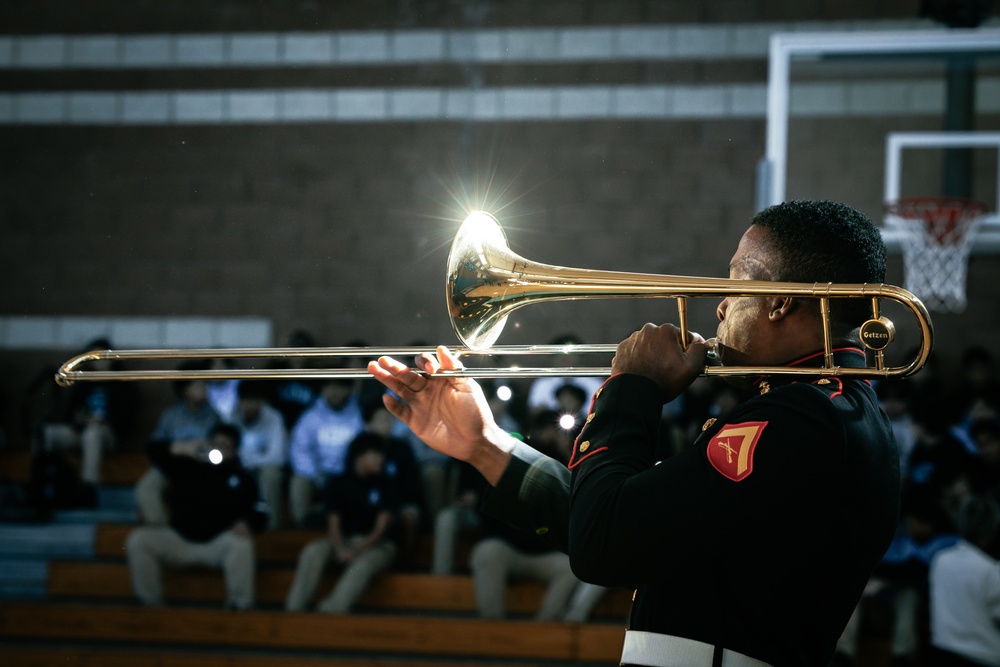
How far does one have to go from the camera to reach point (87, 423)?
6.91m

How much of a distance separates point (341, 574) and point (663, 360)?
4.62 meters

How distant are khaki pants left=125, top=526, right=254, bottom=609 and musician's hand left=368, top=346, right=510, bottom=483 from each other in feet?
14.1

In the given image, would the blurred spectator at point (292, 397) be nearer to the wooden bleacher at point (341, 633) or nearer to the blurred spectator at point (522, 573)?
the wooden bleacher at point (341, 633)

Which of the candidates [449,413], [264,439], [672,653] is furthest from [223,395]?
[672,653]

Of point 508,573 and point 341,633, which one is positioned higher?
point 508,573

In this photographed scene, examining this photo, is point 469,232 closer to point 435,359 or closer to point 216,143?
point 435,359

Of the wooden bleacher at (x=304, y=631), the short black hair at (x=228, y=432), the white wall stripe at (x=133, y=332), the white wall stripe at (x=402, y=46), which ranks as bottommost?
the wooden bleacher at (x=304, y=631)

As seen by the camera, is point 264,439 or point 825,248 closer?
point 825,248

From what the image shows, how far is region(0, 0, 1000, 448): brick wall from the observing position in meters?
7.15

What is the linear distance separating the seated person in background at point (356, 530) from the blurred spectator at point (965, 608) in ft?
9.42

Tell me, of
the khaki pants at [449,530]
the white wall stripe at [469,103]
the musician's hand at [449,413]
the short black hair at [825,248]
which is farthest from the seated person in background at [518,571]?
the short black hair at [825,248]

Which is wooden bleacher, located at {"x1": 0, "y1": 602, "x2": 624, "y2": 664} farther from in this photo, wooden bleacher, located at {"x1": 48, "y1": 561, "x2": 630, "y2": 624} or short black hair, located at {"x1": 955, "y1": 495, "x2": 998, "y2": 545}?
short black hair, located at {"x1": 955, "y1": 495, "x2": 998, "y2": 545}

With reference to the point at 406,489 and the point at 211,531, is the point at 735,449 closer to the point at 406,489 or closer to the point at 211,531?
the point at 406,489

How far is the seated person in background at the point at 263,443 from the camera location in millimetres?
6172
